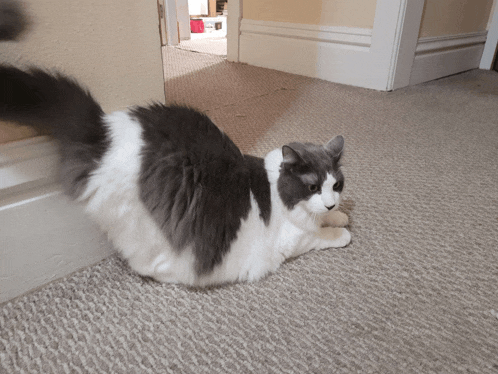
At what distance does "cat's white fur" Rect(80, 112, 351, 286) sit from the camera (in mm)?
579

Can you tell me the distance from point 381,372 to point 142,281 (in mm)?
453

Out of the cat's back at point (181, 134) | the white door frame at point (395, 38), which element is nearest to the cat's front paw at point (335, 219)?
the cat's back at point (181, 134)

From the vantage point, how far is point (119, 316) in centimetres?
62

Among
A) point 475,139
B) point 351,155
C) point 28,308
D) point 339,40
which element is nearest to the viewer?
point 28,308

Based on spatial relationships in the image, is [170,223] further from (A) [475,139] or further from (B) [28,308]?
(A) [475,139]

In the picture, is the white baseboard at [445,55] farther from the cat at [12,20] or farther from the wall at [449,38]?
the cat at [12,20]

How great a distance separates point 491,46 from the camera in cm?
245

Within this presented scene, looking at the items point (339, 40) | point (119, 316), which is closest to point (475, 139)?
point (339, 40)

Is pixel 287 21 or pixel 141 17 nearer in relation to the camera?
pixel 141 17

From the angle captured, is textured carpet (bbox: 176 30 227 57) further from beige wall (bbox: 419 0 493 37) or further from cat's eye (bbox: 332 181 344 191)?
cat's eye (bbox: 332 181 344 191)

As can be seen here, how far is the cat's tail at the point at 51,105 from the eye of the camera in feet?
1.68

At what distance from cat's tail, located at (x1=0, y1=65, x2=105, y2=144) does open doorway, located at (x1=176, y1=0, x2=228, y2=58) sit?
232 cm

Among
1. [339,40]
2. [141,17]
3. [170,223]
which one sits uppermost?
[141,17]

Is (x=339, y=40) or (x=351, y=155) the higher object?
(x=339, y=40)
